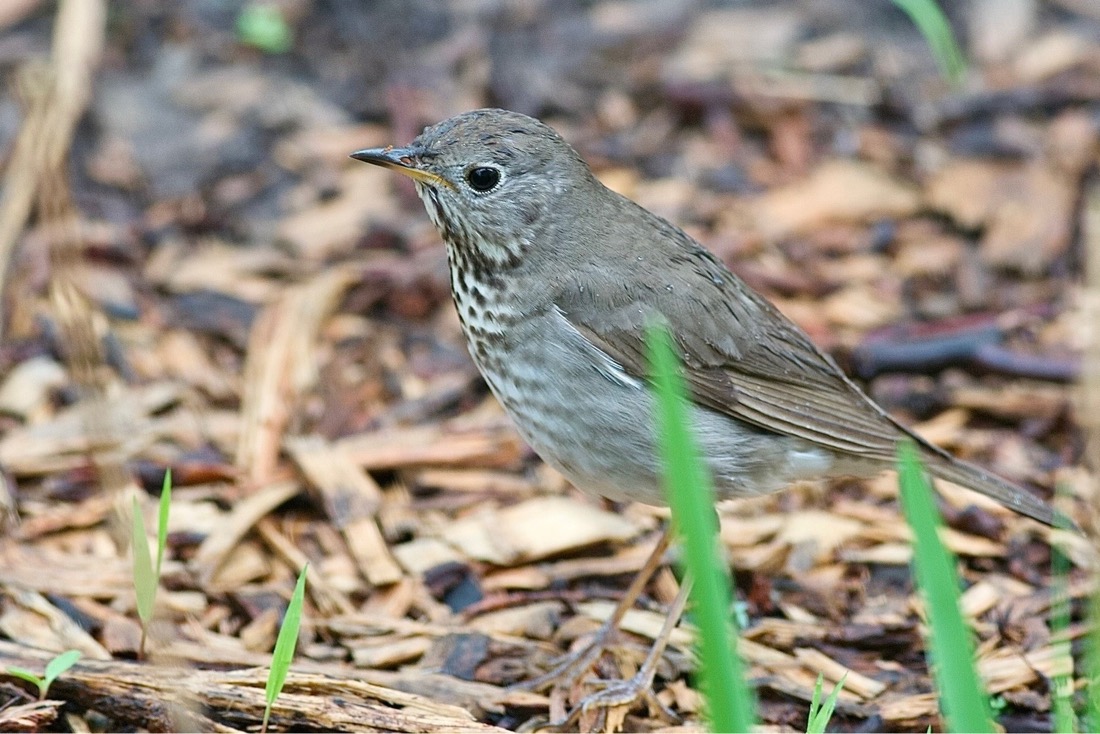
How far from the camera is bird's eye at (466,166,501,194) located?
453 centimetres

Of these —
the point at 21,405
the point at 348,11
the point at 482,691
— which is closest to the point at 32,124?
the point at 21,405

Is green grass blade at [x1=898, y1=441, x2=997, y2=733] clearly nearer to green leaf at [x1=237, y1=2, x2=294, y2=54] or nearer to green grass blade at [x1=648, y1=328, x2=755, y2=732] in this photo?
green grass blade at [x1=648, y1=328, x2=755, y2=732]

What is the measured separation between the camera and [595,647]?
4.51m

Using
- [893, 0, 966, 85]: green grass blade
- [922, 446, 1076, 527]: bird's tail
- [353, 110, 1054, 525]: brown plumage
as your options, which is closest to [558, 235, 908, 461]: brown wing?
[353, 110, 1054, 525]: brown plumage

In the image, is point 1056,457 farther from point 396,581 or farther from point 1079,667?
point 396,581

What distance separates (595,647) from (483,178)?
1.54 metres

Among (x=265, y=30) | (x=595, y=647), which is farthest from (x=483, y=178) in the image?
(x=265, y=30)

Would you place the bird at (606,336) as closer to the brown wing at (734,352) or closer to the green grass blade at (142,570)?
the brown wing at (734,352)

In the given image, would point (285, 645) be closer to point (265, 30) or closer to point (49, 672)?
point (49, 672)

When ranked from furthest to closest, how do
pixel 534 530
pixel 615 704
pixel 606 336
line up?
1. pixel 534 530
2. pixel 606 336
3. pixel 615 704

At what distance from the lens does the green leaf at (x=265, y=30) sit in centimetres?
741

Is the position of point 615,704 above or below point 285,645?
above

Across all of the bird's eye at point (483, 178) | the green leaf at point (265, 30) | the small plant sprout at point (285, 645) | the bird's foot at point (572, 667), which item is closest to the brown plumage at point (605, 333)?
the bird's eye at point (483, 178)

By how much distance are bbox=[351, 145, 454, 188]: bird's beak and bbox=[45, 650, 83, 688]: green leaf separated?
5.65ft
